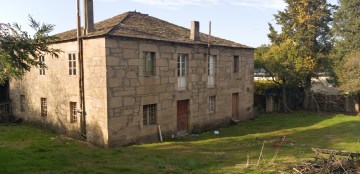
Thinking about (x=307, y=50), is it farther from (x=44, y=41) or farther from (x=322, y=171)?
(x=44, y=41)

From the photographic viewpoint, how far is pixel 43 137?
16141 millimetres

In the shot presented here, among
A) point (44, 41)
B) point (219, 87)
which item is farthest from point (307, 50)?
point (44, 41)

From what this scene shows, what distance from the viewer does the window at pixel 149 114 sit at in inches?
628

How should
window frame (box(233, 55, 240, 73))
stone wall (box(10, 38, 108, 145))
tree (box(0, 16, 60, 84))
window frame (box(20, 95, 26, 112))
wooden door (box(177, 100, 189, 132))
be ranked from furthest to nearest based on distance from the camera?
window frame (box(233, 55, 240, 73))
window frame (box(20, 95, 26, 112))
wooden door (box(177, 100, 189, 132))
stone wall (box(10, 38, 108, 145))
tree (box(0, 16, 60, 84))

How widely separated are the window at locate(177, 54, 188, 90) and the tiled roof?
98 cm

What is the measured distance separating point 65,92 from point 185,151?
24.0 feet

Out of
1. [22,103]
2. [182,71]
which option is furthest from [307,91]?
[22,103]

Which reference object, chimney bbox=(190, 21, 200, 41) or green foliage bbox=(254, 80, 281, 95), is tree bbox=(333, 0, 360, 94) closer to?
green foliage bbox=(254, 80, 281, 95)

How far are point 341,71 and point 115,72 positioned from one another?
840 inches

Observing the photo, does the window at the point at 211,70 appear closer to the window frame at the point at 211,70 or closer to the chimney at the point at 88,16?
the window frame at the point at 211,70

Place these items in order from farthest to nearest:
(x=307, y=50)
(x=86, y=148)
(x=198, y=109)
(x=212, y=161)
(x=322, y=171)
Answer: (x=307, y=50) → (x=198, y=109) → (x=86, y=148) → (x=212, y=161) → (x=322, y=171)

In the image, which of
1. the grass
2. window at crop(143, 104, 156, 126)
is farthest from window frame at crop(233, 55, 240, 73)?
window at crop(143, 104, 156, 126)

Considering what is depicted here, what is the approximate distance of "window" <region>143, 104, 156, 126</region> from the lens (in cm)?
1595

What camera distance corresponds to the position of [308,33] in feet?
93.7
